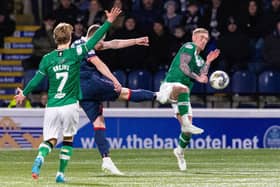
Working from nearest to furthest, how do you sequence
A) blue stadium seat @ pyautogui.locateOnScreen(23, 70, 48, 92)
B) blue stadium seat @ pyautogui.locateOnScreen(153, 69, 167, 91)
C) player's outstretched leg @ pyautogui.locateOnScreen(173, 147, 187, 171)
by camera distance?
player's outstretched leg @ pyautogui.locateOnScreen(173, 147, 187, 171), blue stadium seat @ pyautogui.locateOnScreen(153, 69, 167, 91), blue stadium seat @ pyautogui.locateOnScreen(23, 70, 48, 92)

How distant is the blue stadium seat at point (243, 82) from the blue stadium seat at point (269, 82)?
0.16m

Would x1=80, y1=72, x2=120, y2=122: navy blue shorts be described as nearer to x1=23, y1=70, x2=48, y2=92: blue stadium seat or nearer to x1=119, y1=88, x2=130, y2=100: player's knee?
x1=119, y1=88, x2=130, y2=100: player's knee

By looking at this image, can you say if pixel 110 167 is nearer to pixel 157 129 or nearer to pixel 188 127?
pixel 188 127

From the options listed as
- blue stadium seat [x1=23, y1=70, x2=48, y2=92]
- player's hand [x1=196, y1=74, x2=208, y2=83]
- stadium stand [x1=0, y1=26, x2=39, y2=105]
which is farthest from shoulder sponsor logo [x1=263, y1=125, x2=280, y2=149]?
stadium stand [x1=0, y1=26, x2=39, y2=105]

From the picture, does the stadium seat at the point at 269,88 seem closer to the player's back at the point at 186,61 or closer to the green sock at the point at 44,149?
the player's back at the point at 186,61

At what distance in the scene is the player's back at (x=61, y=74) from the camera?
13.9 m

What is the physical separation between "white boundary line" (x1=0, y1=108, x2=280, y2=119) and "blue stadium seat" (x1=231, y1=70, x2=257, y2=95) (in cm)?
177

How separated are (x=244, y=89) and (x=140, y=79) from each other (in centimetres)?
241

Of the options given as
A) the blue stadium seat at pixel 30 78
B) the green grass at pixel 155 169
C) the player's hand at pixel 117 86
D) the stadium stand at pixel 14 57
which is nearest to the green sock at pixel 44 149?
the green grass at pixel 155 169

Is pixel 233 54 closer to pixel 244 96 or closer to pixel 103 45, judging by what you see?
pixel 244 96

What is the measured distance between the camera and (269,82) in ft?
81.4

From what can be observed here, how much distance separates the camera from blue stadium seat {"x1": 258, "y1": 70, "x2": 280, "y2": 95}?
24781mm

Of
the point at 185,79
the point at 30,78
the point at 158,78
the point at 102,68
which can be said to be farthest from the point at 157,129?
the point at 102,68

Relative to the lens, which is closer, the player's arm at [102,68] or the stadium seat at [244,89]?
the player's arm at [102,68]
